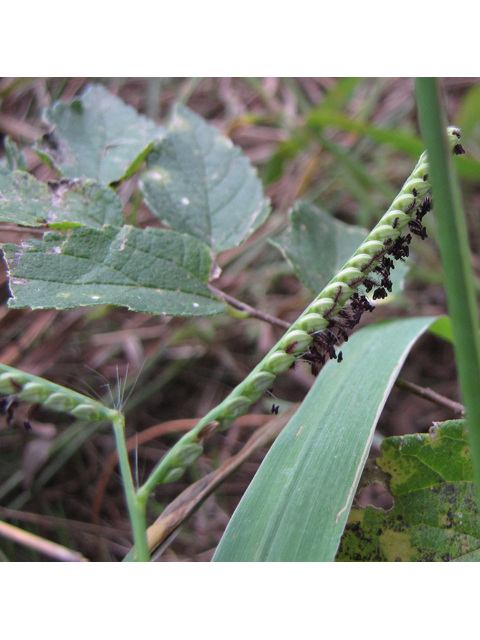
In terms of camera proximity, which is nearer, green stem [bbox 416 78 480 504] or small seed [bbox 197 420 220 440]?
green stem [bbox 416 78 480 504]

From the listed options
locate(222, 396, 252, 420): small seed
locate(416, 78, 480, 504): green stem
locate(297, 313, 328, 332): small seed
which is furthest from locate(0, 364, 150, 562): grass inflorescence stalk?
locate(416, 78, 480, 504): green stem

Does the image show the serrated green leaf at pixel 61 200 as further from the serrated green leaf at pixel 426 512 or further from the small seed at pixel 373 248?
the serrated green leaf at pixel 426 512

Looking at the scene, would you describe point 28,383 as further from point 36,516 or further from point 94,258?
point 36,516

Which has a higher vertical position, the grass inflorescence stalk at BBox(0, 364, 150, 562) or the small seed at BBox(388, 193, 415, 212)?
the small seed at BBox(388, 193, 415, 212)

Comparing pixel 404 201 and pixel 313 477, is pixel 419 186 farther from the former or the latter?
pixel 313 477

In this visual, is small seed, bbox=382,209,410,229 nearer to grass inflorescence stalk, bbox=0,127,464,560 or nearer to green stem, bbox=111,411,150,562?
grass inflorescence stalk, bbox=0,127,464,560

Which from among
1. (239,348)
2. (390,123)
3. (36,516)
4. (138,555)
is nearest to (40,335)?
(36,516)

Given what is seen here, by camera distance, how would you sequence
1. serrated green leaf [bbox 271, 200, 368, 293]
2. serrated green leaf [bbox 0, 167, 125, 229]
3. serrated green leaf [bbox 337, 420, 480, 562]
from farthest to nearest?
serrated green leaf [bbox 271, 200, 368, 293] < serrated green leaf [bbox 0, 167, 125, 229] < serrated green leaf [bbox 337, 420, 480, 562]
